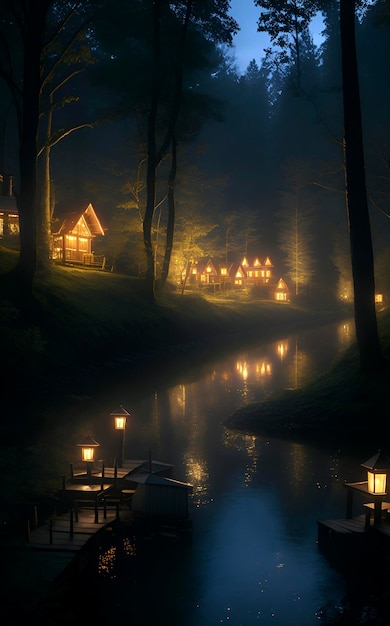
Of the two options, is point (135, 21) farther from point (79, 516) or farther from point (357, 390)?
point (79, 516)

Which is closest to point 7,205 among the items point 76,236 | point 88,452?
point 76,236

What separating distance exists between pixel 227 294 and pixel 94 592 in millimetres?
60073

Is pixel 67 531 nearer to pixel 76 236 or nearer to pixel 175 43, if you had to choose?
pixel 175 43

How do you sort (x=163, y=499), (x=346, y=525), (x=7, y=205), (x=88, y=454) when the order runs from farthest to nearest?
(x=7, y=205) < (x=88, y=454) < (x=163, y=499) < (x=346, y=525)

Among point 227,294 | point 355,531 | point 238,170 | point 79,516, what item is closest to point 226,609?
point 355,531

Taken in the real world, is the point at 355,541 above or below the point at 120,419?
below

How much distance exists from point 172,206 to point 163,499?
38469 millimetres

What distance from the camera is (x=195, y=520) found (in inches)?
539

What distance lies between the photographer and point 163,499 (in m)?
13.4

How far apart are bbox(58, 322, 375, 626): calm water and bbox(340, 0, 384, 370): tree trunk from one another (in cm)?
485

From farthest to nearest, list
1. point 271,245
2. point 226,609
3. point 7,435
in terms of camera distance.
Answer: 1. point 271,245
2. point 7,435
3. point 226,609

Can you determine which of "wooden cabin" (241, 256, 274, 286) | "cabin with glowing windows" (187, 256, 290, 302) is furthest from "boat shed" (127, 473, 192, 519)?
"wooden cabin" (241, 256, 274, 286)

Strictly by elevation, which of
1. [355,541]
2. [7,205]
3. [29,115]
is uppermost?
[29,115]

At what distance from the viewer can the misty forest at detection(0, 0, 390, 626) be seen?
22.3 metres
